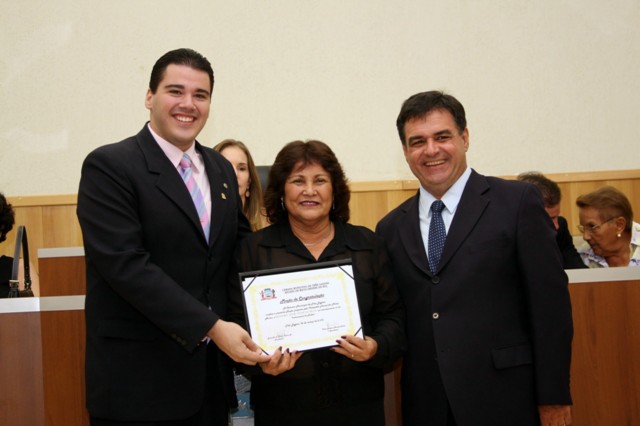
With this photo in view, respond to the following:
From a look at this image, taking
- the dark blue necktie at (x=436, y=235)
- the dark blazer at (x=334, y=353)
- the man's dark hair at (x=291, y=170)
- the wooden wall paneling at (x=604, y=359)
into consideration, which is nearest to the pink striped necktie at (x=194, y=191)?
the dark blazer at (x=334, y=353)

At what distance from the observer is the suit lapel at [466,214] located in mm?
2320

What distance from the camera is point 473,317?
2271 mm

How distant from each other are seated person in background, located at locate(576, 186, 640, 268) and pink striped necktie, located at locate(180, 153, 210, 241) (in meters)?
2.64

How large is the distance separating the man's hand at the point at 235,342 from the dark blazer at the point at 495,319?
0.63 m

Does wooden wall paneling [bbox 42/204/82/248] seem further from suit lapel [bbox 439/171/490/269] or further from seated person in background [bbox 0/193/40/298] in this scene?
suit lapel [bbox 439/171/490/269]

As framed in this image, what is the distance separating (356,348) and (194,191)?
0.79 meters

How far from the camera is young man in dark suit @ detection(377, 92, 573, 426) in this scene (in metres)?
2.24

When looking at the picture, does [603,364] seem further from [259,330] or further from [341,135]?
[341,135]

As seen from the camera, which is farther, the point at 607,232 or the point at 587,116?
the point at 587,116

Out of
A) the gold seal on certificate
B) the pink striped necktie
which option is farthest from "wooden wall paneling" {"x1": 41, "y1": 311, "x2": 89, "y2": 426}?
the gold seal on certificate

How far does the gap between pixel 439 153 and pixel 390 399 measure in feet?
3.40

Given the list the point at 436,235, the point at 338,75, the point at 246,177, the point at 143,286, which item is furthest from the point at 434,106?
the point at 338,75

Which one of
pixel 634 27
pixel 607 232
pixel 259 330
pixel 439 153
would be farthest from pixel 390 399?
pixel 634 27

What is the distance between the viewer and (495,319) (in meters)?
2.27
